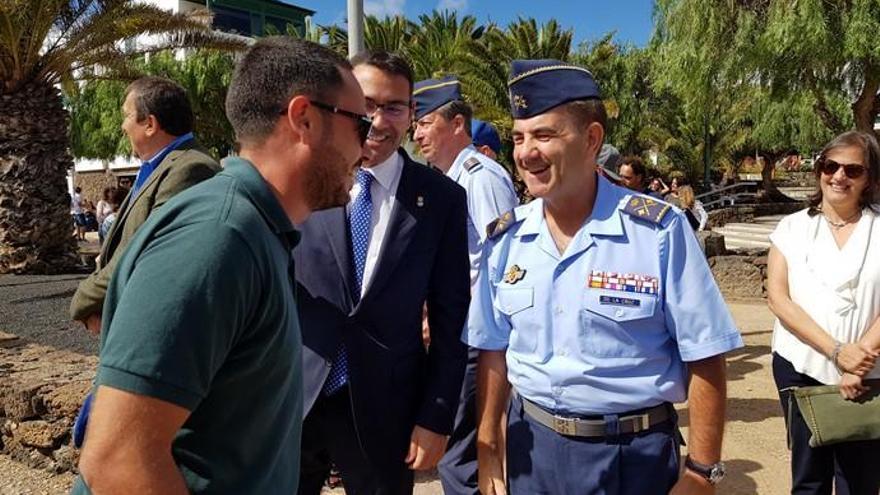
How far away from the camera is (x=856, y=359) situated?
282cm

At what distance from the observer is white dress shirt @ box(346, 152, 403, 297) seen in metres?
2.43

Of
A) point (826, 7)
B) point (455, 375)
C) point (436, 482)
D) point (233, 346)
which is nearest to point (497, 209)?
point (455, 375)

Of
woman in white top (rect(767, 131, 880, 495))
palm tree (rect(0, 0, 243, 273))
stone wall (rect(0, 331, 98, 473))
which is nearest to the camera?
woman in white top (rect(767, 131, 880, 495))

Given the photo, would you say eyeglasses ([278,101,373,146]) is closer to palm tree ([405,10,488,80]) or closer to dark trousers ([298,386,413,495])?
dark trousers ([298,386,413,495])

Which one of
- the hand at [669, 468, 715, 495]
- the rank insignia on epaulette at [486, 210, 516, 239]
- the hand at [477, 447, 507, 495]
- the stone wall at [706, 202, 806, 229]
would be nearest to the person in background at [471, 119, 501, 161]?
the rank insignia on epaulette at [486, 210, 516, 239]

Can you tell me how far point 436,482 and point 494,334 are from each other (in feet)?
6.61

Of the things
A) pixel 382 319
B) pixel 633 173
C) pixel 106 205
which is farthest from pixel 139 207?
pixel 106 205

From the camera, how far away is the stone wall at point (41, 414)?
4.16 metres

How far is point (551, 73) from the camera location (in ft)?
7.20

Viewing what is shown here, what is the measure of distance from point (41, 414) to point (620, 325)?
379cm

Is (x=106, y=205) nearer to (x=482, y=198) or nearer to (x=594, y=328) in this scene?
(x=482, y=198)

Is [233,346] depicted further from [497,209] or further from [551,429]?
[497,209]

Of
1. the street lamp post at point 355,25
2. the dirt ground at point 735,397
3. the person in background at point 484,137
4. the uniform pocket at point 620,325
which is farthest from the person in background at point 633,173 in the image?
the uniform pocket at point 620,325

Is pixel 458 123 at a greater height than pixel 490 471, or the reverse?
pixel 458 123
